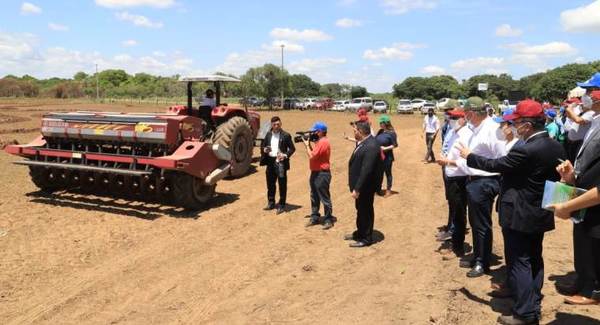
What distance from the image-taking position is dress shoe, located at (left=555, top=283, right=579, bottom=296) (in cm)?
466

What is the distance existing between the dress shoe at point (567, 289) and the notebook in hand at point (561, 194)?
4.99 feet

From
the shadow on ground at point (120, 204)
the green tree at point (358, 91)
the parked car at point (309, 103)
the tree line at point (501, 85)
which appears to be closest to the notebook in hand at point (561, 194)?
the shadow on ground at point (120, 204)

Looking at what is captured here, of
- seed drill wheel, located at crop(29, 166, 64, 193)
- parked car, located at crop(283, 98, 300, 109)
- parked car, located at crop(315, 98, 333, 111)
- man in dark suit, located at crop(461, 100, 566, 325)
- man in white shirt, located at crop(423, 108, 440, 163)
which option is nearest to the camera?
man in dark suit, located at crop(461, 100, 566, 325)

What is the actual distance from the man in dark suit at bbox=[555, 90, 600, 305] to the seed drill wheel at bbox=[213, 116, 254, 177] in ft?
21.9

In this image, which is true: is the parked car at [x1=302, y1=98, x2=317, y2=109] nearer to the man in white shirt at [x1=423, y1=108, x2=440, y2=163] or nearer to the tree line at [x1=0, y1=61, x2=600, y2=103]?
the tree line at [x1=0, y1=61, x2=600, y2=103]

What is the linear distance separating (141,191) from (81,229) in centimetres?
144

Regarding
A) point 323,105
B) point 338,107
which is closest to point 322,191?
point 338,107

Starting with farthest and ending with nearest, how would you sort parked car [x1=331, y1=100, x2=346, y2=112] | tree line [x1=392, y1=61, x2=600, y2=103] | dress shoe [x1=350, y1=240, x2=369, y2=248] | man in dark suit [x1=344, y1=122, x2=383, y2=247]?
tree line [x1=392, y1=61, x2=600, y2=103] < parked car [x1=331, y1=100, x2=346, y2=112] < dress shoe [x1=350, y1=240, x2=369, y2=248] < man in dark suit [x1=344, y1=122, x2=383, y2=247]

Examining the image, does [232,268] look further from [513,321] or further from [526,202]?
[526,202]

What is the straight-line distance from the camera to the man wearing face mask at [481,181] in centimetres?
493

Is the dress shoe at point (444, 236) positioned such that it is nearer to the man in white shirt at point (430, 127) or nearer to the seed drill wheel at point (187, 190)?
the seed drill wheel at point (187, 190)

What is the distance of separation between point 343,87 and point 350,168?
8396cm

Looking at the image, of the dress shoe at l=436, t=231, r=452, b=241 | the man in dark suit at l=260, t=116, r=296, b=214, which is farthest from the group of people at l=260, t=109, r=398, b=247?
the dress shoe at l=436, t=231, r=452, b=241

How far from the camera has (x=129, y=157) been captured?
7824mm
